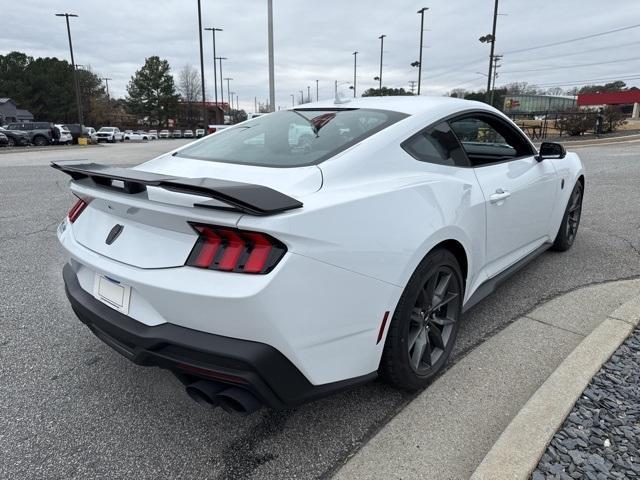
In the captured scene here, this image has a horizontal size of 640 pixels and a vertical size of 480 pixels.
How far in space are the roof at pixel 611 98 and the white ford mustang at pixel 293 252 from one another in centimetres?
8580

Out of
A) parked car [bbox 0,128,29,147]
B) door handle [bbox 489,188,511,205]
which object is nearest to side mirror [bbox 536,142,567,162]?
door handle [bbox 489,188,511,205]

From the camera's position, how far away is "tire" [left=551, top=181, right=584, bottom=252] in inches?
177

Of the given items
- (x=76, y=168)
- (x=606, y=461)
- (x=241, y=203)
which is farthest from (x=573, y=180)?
(x=76, y=168)

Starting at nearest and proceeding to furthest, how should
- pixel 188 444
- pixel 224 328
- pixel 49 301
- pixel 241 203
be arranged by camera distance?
1. pixel 241 203
2. pixel 224 328
3. pixel 188 444
4. pixel 49 301

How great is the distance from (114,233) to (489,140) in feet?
10.2

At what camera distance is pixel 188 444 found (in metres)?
→ 2.10

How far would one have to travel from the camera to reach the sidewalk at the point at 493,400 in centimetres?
195

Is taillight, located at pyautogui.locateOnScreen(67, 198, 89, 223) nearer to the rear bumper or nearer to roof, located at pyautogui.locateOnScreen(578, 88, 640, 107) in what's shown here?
the rear bumper

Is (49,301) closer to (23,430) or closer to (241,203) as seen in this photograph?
(23,430)

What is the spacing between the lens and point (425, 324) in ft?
7.91

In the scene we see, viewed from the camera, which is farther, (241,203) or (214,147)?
(214,147)

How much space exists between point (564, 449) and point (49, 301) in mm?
3605

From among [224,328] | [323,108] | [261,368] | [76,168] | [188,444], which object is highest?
[323,108]

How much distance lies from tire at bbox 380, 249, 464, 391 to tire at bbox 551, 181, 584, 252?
243 cm
